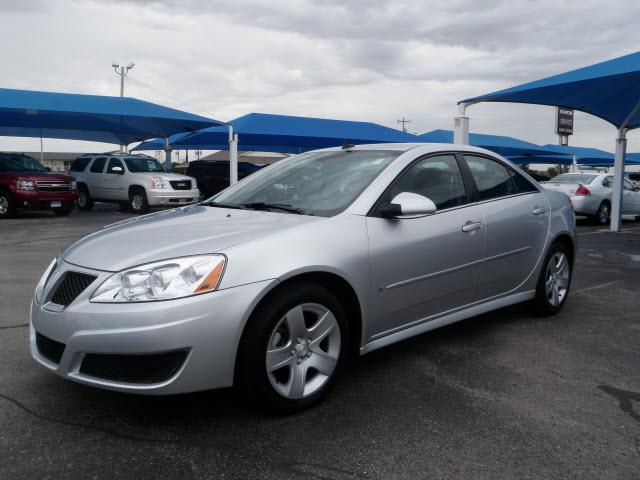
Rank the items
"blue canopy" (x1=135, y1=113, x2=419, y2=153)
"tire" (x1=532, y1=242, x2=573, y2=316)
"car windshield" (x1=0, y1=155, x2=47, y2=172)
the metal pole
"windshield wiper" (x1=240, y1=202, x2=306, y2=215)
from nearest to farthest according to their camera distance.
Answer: "windshield wiper" (x1=240, y1=202, x2=306, y2=215) < "tire" (x1=532, y1=242, x2=573, y2=316) < the metal pole < "car windshield" (x1=0, y1=155, x2=47, y2=172) < "blue canopy" (x1=135, y1=113, x2=419, y2=153)

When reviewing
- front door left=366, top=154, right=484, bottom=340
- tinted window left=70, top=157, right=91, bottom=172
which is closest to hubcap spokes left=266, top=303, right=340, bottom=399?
front door left=366, top=154, right=484, bottom=340

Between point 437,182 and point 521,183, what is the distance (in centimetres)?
120

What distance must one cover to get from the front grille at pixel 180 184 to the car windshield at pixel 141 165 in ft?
4.18

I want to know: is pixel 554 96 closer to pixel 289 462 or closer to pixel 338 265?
pixel 338 265

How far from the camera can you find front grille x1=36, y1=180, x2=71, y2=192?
605 inches

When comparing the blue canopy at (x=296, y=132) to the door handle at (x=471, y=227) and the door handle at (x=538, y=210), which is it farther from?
the door handle at (x=471, y=227)

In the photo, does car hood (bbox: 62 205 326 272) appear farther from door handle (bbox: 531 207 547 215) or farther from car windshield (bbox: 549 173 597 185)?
car windshield (bbox: 549 173 597 185)

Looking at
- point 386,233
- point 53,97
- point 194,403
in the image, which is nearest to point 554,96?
point 386,233

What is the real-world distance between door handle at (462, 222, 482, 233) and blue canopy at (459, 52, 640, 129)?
26.3 feet

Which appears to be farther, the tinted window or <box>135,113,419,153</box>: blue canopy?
<box>135,113,419,153</box>: blue canopy

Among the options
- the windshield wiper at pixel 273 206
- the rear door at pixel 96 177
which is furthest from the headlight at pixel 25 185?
the windshield wiper at pixel 273 206

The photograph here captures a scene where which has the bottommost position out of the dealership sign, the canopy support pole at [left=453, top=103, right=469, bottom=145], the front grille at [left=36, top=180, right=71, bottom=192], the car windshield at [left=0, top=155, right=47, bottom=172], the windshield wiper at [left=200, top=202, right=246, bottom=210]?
the windshield wiper at [left=200, top=202, right=246, bottom=210]

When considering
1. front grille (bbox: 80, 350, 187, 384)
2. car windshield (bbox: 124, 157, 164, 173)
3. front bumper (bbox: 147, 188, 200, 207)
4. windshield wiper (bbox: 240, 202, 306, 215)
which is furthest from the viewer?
car windshield (bbox: 124, 157, 164, 173)

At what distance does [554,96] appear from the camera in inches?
520
